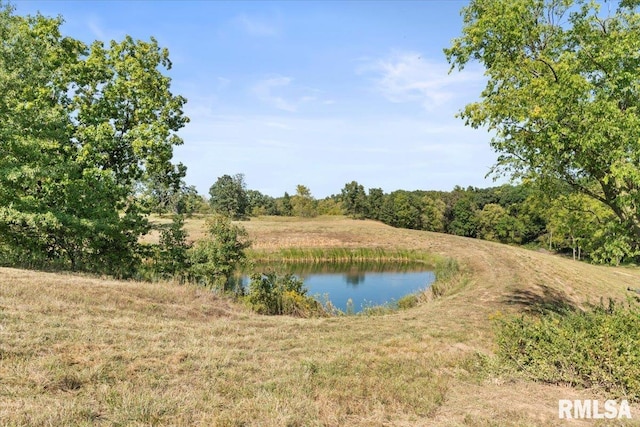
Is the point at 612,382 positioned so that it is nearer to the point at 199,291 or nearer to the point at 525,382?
the point at 525,382

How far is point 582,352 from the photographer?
6.54 metres

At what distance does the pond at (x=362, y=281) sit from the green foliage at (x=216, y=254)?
335 cm

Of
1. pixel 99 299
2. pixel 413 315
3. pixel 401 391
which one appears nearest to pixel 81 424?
pixel 401 391

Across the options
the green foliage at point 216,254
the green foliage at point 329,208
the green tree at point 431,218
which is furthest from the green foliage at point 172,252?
the green foliage at point 329,208

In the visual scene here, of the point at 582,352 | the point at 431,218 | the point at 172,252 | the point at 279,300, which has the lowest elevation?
the point at 279,300

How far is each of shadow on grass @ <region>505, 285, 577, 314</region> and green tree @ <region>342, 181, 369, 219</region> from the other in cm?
7072

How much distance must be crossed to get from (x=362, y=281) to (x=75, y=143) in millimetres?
21082

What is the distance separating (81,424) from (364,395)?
3.41 m

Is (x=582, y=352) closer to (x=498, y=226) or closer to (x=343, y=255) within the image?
(x=343, y=255)

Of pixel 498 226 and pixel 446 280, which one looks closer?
pixel 446 280

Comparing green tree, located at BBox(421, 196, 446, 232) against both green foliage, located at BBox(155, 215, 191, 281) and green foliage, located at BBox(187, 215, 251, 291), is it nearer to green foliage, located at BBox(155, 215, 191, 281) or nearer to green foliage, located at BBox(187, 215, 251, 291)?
green foliage, located at BBox(187, 215, 251, 291)

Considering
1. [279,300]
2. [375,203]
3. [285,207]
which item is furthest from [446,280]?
[285,207]

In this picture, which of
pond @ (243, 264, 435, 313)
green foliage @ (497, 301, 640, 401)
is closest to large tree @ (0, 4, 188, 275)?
pond @ (243, 264, 435, 313)

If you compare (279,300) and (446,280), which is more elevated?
(446,280)
